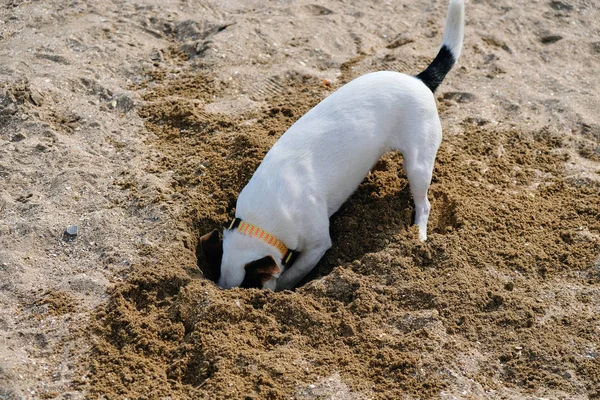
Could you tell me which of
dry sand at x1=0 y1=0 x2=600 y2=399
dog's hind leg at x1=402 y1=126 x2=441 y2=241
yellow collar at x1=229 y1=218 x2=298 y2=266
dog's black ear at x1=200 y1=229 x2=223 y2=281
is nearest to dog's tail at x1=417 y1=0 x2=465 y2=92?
dog's hind leg at x1=402 y1=126 x2=441 y2=241

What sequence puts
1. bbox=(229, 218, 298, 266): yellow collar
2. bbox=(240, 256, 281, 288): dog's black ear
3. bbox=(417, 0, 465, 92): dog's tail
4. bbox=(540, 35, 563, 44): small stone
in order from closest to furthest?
bbox=(240, 256, 281, 288): dog's black ear, bbox=(229, 218, 298, 266): yellow collar, bbox=(417, 0, 465, 92): dog's tail, bbox=(540, 35, 563, 44): small stone

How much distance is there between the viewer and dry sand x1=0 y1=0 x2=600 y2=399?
4535 millimetres

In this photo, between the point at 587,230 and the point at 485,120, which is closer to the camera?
the point at 587,230

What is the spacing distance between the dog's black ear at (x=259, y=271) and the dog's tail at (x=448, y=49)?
198cm

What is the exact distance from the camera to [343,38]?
7910 mm

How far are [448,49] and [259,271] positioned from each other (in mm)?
2393

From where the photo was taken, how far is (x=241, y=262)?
17.0 feet

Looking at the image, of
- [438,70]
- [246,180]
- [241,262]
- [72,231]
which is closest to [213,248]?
[241,262]

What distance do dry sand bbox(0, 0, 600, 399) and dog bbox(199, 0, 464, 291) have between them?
0.76 feet

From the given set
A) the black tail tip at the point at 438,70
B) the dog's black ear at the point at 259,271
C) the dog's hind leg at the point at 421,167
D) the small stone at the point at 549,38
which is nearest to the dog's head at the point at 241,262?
the dog's black ear at the point at 259,271

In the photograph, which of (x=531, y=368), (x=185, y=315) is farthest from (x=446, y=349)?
(x=185, y=315)

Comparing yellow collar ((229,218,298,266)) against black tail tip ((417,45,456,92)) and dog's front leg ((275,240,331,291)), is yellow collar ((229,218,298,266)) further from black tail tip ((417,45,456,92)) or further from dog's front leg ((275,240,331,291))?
black tail tip ((417,45,456,92))

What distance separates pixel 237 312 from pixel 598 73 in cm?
489

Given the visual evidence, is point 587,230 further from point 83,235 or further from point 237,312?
point 83,235
